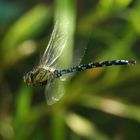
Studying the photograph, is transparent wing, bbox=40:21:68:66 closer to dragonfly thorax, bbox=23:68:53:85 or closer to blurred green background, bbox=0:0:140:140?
dragonfly thorax, bbox=23:68:53:85

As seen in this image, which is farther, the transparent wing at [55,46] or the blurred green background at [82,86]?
the blurred green background at [82,86]

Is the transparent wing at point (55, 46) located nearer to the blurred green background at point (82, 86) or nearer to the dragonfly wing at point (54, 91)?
the dragonfly wing at point (54, 91)

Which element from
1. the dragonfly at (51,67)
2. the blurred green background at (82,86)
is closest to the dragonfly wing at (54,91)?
the dragonfly at (51,67)

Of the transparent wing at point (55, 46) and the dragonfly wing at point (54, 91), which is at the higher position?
the transparent wing at point (55, 46)

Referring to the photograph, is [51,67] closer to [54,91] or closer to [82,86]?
[54,91]

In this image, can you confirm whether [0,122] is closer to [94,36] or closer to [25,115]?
[25,115]
